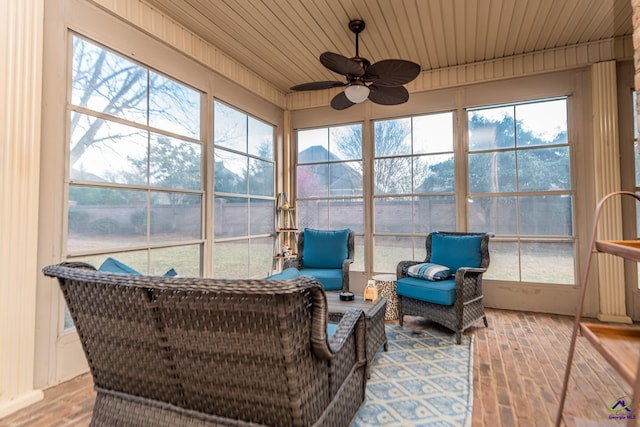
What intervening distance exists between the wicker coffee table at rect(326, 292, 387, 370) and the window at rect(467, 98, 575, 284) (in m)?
2.21

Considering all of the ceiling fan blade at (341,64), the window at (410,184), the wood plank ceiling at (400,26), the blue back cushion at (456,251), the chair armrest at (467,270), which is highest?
the wood plank ceiling at (400,26)

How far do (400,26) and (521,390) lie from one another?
335 centimetres

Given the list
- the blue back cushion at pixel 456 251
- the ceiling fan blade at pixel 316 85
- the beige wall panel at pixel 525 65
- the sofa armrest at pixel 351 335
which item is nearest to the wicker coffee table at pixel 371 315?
the sofa armrest at pixel 351 335

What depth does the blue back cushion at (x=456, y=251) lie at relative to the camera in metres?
3.33

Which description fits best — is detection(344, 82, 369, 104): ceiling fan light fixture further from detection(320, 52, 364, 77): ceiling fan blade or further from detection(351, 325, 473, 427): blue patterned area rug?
detection(351, 325, 473, 427): blue patterned area rug

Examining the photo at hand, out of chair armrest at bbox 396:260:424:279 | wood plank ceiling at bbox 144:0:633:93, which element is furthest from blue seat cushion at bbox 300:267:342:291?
wood plank ceiling at bbox 144:0:633:93

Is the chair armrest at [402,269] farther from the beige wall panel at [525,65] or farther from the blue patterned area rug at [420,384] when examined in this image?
the beige wall panel at [525,65]

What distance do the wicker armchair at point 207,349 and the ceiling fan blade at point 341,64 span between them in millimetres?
1923

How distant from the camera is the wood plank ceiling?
9.81 ft

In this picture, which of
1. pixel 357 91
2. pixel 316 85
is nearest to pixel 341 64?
pixel 357 91

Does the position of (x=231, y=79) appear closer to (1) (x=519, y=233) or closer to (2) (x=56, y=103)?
(2) (x=56, y=103)

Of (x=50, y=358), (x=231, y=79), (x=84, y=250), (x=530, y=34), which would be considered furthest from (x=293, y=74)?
(x=50, y=358)

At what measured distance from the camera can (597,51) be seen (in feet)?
11.9

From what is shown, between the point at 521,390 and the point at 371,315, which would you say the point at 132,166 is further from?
the point at 521,390
